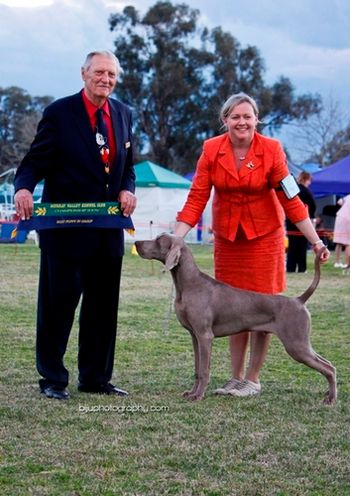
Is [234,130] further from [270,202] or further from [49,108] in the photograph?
[49,108]

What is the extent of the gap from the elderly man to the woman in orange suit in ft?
1.69

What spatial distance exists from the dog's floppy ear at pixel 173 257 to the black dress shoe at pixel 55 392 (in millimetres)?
1019

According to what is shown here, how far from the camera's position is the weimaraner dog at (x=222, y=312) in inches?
222

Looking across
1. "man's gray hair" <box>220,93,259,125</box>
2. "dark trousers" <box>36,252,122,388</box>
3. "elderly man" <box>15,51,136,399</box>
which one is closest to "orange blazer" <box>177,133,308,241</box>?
"man's gray hair" <box>220,93,259,125</box>

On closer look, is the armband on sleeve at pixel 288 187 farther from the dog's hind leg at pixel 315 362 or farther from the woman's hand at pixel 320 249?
the dog's hind leg at pixel 315 362

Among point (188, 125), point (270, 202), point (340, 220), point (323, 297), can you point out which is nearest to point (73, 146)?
point (270, 202)

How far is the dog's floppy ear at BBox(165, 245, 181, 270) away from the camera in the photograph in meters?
5.70

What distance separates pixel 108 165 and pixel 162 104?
47.5 meters

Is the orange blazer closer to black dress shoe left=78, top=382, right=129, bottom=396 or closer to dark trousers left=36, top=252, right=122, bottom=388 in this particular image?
dark trousers left=36, top=252, right=122, bottom=388

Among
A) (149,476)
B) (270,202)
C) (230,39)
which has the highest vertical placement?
(230,39)

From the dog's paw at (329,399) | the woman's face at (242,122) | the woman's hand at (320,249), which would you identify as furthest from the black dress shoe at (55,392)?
the woman's face at (242,122)

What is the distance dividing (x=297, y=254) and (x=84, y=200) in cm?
1249

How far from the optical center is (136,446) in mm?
4535

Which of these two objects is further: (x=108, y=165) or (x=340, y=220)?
(x=340, y=220)
